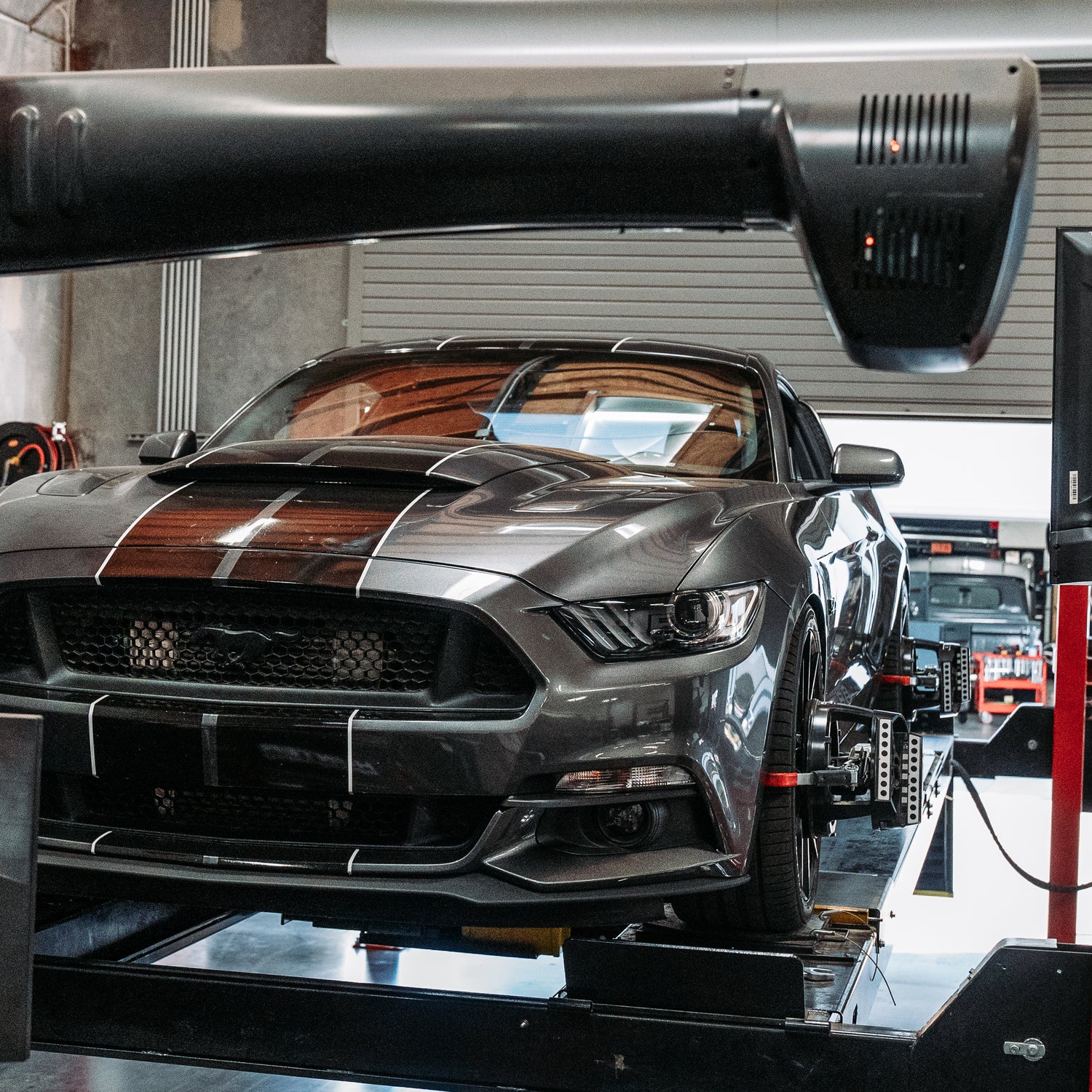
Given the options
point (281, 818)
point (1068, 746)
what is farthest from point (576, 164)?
point (1068, 746)

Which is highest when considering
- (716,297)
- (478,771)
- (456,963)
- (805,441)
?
(716,297)

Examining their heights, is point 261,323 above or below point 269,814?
above

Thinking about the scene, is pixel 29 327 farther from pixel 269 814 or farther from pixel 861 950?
pixel 861 950

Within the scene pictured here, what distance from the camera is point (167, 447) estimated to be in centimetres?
326

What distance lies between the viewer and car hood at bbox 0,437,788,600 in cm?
216

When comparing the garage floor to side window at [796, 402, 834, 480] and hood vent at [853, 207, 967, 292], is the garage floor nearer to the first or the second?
side window at [796, 402, 834, 480]

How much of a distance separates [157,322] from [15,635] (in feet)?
Answer: 26.3

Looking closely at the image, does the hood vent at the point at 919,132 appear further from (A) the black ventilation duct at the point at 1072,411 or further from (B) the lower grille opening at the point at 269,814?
(A) the black ventilation duct at the point at 1072,411

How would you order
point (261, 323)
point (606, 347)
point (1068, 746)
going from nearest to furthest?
point (1068, 746), point (606, 347), point (261, 323)

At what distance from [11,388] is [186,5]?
302cm

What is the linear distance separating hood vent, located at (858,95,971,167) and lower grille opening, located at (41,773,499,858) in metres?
1.60

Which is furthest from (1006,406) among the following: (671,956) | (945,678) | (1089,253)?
(671,956)

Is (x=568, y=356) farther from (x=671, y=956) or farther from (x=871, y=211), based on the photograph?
(x=871, y=211)

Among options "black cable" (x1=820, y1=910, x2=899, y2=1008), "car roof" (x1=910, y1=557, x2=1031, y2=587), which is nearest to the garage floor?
"black cable" (x1=820, y1=910, x2=899, y2=1008)
